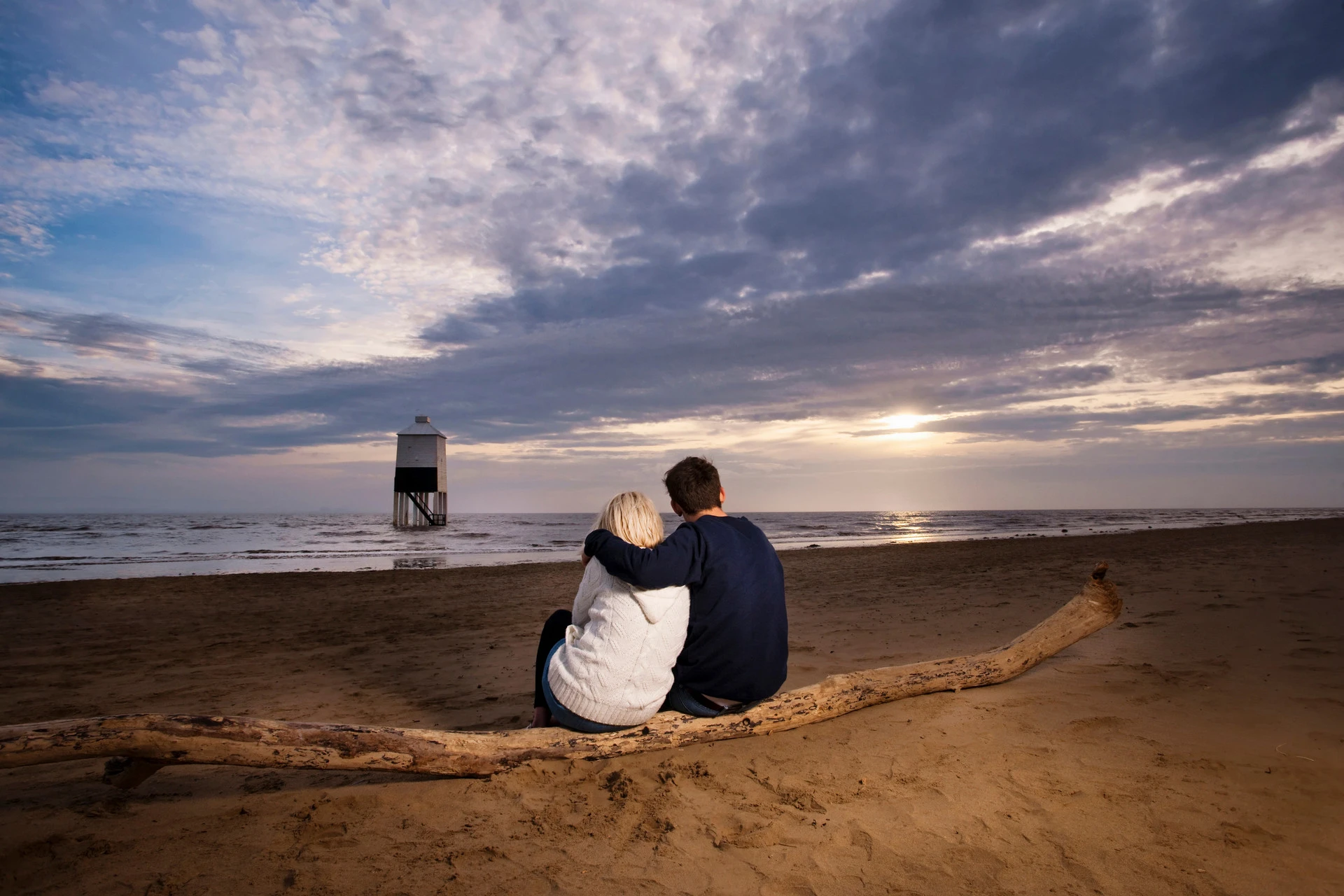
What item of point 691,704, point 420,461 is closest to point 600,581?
point 691,704

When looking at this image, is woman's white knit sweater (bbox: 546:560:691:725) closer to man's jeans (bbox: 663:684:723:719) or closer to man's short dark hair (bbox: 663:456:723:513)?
man's jeans (bbox: 663:684:723:719)

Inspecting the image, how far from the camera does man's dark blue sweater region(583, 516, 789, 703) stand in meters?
3.05

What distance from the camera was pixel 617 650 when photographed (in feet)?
10.4

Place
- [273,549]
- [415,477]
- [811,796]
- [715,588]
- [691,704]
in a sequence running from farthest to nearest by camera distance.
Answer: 1. [415,477]
2. [273,549]
3. [691,704]
4. [715,588]
5. [811,796]

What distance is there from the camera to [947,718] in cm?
391

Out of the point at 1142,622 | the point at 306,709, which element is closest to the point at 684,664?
the point at 306,709

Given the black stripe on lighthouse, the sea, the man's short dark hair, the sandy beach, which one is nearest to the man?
the man's short dark hair

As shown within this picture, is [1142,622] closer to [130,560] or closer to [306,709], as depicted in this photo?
[306,709]

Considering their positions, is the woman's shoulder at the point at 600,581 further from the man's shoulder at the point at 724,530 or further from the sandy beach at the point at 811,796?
the sandy beach at the point at 811,796

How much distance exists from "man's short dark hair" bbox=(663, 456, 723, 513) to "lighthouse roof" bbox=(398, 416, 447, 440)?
3550 cm

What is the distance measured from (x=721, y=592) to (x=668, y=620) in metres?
0.29

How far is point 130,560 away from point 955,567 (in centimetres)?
2095

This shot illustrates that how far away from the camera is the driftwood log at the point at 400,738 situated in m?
2.78

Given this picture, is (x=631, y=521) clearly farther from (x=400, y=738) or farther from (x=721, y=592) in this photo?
(x=400, y=738)
